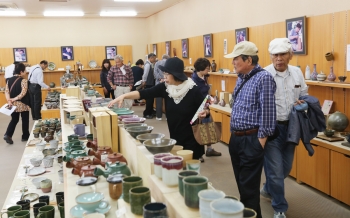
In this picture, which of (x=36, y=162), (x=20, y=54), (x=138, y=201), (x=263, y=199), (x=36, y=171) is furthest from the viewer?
(x=20, y=54)

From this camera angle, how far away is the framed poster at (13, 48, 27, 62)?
41.7 feet

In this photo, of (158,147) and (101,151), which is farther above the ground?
(158,147)

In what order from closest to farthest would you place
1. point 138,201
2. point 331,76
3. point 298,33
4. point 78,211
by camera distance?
point 138,201 → point 78,211 → point 331,76 → point 298,33

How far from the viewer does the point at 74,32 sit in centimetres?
1347

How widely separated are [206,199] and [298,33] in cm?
408

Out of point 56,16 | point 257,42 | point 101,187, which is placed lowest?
point 101,187

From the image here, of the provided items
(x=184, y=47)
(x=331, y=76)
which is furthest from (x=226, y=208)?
(x=184, y=47)

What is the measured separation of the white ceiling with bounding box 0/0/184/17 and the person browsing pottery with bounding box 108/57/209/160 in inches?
276

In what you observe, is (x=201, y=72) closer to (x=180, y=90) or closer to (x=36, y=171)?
(x=180, y=90)

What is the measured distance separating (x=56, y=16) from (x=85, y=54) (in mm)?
1677

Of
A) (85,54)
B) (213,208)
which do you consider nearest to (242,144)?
(213,208)

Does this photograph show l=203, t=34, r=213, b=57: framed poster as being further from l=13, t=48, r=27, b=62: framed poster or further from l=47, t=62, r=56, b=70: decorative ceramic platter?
l=13, t=48, r=27, b=62: framed poster

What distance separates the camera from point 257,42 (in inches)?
236

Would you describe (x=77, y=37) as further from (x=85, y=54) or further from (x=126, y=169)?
(x=126, y=169)
